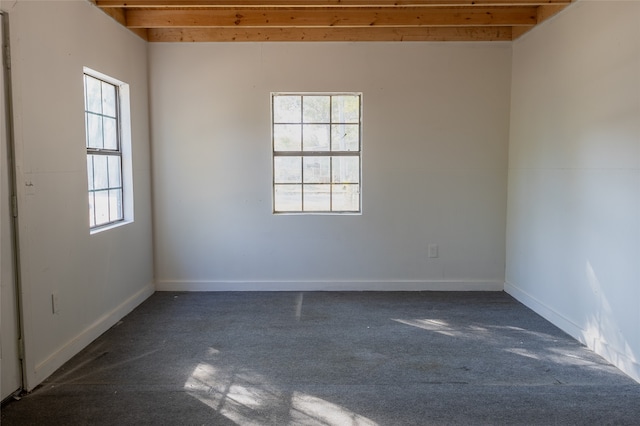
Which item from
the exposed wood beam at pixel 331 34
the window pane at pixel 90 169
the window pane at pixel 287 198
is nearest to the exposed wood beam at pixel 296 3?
the exposed wood beam at pixel 331 34

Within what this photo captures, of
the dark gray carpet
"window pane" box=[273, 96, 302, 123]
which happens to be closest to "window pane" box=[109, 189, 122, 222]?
the dark gray carpet

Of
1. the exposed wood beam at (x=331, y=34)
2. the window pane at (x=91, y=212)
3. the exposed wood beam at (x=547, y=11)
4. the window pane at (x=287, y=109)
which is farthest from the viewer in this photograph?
the window pane at (x=287, y=109)

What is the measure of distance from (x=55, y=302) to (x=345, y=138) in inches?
120

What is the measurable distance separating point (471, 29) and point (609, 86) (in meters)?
1.88

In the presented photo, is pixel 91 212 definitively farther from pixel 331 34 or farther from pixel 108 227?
pixel 331 34

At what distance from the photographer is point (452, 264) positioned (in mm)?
4918

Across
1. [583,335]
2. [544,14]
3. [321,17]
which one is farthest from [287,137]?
[583,335]

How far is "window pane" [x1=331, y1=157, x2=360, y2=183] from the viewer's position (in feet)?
16.1

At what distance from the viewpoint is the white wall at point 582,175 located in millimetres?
2951

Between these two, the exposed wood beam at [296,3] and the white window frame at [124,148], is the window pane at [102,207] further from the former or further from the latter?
the exposed wood beam at [296,3]

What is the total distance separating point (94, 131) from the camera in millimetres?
3756

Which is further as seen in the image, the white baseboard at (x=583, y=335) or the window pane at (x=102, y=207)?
the window pane at (x=102, y=207)

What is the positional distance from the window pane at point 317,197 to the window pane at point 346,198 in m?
0.07

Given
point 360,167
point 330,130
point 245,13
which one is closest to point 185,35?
point 245,13
